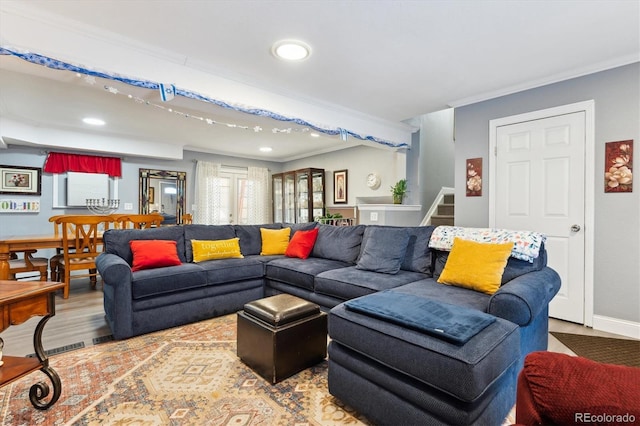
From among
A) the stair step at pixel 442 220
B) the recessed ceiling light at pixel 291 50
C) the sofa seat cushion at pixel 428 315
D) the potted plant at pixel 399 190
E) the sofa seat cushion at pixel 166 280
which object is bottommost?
the sofa seat cushion at pixel 166 280

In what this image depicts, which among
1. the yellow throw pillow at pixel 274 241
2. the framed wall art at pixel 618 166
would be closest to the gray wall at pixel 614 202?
the framed wall art at pixel 618 166

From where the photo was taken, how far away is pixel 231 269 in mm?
3166

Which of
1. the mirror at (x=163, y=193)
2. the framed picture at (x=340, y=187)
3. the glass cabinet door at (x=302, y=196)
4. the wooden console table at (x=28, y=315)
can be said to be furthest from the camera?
the glass cabinet door at (x=302, y=196)

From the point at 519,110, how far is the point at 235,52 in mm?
3007

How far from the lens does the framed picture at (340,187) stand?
615 cm

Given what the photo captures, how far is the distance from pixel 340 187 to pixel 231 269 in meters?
3.51

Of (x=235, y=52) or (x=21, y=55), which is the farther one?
(x=235, y=52)

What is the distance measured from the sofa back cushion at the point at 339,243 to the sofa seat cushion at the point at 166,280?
1311 millimetres

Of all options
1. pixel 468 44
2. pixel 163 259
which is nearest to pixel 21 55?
pixel 163 259

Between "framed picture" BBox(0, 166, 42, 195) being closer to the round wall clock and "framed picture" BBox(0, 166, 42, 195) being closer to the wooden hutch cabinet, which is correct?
the wooden hutch cabinet

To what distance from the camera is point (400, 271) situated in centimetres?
280

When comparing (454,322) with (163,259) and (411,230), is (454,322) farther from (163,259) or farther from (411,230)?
(163,259)

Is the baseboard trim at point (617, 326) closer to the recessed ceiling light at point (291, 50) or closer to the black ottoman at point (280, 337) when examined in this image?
the black ottoman at point (280, 337)

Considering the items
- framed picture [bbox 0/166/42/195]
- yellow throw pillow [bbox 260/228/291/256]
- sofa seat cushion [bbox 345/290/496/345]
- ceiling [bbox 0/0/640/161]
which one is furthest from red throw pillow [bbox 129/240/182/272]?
framed picture [bbox 0/166/42/195]
